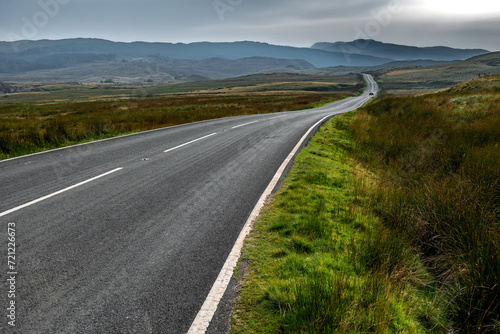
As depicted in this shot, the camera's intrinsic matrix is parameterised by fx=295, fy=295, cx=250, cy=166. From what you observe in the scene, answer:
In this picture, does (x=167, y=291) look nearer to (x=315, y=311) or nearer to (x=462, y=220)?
(x=315, y=311)

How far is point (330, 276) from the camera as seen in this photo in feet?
10.0

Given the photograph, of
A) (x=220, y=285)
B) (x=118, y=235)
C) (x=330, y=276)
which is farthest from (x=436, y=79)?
(x=220, y=285)

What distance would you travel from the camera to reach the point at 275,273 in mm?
3318

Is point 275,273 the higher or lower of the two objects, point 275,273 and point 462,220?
the lower

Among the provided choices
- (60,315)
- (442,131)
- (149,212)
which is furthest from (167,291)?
(442,131)

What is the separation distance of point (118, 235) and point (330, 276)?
302cm

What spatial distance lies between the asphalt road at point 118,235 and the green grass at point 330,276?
0.56 meters

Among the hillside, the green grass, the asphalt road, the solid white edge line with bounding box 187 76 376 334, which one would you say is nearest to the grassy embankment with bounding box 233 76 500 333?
the green grass

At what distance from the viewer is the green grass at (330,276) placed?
2.49m

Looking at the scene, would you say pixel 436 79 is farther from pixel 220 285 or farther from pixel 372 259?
pixel 220 285

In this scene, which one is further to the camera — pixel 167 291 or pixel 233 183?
pixel 233 183

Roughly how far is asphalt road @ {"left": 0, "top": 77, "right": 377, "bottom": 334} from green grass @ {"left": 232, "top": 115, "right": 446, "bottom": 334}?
564 mm

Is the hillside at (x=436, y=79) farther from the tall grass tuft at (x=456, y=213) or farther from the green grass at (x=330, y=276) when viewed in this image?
the green grass at (x=330, y=276)

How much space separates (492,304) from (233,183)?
→ 493cm
